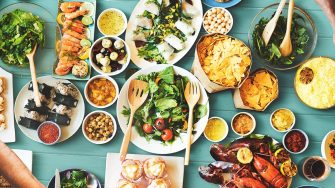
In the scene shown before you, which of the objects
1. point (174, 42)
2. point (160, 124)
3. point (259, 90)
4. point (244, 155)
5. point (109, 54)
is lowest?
point (244, 155)

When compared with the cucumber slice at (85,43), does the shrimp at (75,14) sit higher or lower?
higher

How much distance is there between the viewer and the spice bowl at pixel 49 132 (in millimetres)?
2627

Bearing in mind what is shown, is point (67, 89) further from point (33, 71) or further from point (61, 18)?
point (61, 18)

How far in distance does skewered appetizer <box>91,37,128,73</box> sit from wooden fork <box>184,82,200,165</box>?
410 mm

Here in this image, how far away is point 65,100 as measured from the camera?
263 cm

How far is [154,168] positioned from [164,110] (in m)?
0.34

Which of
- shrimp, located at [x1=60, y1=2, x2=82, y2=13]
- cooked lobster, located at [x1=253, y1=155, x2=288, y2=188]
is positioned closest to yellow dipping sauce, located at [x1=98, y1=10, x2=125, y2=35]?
shrimp, located at [x1=60, y1=2, x2=82, y2=13]

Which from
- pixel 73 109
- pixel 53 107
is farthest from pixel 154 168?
pixel 53 107

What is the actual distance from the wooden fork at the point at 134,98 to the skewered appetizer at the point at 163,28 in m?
0.18

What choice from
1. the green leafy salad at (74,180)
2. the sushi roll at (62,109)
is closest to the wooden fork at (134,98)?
the green leafy salad at (74,180)

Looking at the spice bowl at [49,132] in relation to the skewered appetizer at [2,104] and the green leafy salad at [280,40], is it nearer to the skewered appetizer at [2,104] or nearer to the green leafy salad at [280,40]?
the skewered appetizer at [2,104]

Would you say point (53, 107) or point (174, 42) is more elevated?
point (174, 42)

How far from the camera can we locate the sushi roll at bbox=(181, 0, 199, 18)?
2.66 metres

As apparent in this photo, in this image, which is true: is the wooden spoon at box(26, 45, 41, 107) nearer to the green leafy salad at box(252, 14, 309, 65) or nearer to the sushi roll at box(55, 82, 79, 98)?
the sushi roll at box(55, 82, 79, 98)
